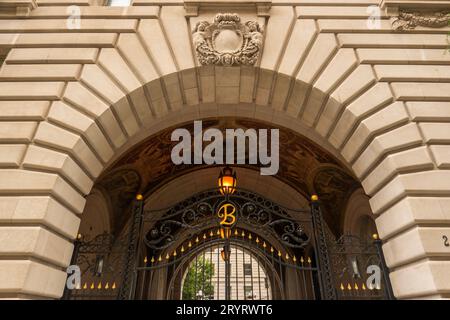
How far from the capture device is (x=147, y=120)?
7031 mm

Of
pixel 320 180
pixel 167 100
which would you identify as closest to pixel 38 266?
pixel 167 100

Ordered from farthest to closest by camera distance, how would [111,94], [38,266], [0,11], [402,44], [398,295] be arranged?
[0,11] → [402,44] → [111,94] → [398,295] → [38,266]

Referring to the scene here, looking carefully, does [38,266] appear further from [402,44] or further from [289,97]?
[402,44]

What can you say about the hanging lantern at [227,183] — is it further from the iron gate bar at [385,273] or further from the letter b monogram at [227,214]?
the iron gate bar at [385,273]

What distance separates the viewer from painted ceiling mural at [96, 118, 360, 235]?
1095 centimetres

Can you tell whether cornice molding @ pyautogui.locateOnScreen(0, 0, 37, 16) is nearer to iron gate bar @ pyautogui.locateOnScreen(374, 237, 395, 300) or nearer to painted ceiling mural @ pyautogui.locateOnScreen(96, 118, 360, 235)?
painted ceiling mural @ pyautogui.locateOnScreen(96, 118, 360, 235)

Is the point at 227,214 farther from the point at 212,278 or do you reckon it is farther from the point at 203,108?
the point at 212,278

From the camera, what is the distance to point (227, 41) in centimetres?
668

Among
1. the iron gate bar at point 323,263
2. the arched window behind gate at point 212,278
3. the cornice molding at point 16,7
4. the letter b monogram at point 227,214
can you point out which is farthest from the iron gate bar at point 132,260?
the cornice molding at point 16,7

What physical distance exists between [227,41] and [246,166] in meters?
6.85

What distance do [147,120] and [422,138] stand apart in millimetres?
5712

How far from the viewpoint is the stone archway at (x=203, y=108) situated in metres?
5.21

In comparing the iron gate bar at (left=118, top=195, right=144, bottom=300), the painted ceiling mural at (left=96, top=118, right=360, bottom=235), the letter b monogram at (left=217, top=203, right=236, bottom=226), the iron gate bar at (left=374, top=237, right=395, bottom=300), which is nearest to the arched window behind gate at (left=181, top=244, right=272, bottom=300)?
the letter b monogram at (left=217, top=203, right=236, bottom=226)

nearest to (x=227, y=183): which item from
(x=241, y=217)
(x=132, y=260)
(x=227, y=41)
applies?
(x=241, y=217)
